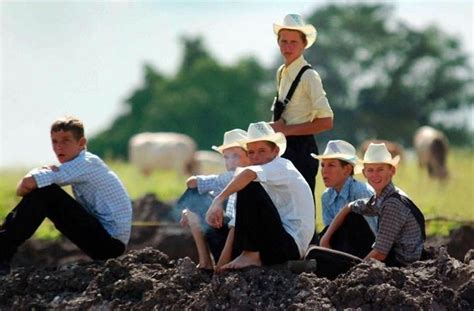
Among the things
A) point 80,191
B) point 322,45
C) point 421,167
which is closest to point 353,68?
point 322,45

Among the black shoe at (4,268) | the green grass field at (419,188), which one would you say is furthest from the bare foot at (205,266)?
the green grass field at (419,188)

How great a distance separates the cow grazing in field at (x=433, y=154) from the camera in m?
36.0

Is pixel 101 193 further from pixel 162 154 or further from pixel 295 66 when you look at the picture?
pixel 162 154

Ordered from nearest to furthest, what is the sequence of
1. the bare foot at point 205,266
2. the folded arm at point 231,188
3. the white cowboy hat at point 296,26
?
the folded arm at point 231,188 < the bare foot at point 205,266 < the white cowboy hat at point 296,26

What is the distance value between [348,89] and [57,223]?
59881 millimetres

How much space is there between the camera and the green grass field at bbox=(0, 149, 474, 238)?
67.8ft

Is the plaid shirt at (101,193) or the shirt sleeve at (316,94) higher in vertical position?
the shirt sleeve at (316,94)

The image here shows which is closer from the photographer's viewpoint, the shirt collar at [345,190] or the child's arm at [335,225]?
the child's arm at [335,225]

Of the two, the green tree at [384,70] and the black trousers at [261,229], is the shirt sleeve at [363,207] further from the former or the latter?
the green tree at [384,70]

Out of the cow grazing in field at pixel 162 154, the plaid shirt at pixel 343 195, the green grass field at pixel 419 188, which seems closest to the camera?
the plaid shirt at pixel 343 195

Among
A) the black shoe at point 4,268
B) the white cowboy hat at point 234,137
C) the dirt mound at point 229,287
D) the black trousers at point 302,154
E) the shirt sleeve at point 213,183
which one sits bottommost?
the black shoe at point 4,268

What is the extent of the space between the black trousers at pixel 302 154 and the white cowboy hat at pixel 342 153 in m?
0.13

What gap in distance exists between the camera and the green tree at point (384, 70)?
68.7 metres

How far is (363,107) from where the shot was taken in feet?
229
